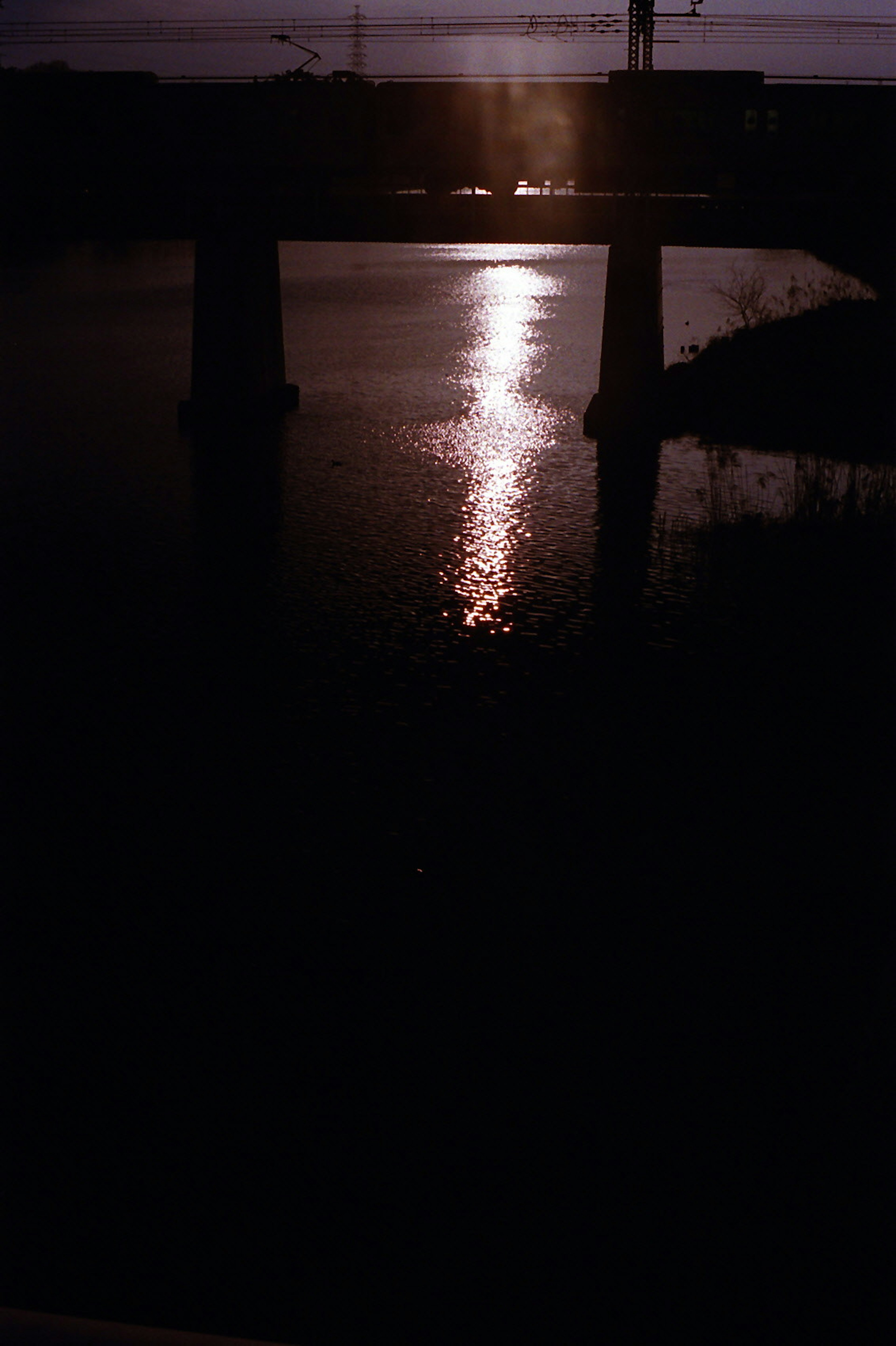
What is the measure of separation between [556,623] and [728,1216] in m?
13.6

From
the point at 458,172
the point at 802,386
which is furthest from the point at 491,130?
the point at 802,386

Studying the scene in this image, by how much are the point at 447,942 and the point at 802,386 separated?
3376 centimetres

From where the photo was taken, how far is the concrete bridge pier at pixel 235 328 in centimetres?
3925

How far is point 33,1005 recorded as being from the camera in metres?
8.38

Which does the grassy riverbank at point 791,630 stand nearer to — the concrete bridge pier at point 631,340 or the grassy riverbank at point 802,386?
the grassy riverbank at point 802,386

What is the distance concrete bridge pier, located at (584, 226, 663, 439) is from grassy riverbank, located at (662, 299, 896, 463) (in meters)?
1.41

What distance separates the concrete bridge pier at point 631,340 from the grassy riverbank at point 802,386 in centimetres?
141

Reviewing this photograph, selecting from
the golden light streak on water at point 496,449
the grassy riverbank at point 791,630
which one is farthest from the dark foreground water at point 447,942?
the golden light streak on water at point 496,449

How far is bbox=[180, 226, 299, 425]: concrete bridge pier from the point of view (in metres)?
39.2

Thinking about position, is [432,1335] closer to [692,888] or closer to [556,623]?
[692,888]

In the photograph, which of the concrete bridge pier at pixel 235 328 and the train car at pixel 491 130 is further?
the concrete bridge pier at pixel 235 328

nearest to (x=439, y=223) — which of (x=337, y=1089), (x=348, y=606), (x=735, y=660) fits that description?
(x=348, y=606)

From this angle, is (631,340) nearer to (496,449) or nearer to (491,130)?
(496,449)

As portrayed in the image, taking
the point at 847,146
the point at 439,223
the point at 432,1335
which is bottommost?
the point at 432,1335
